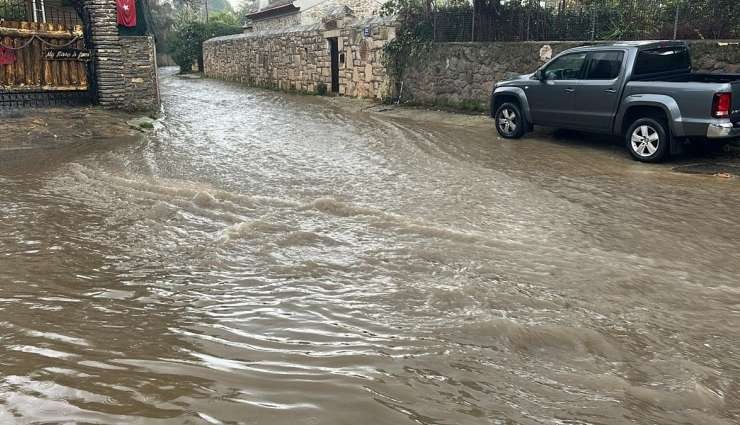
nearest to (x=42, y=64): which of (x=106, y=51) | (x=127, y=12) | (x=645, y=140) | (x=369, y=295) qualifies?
(x=106, y=51)

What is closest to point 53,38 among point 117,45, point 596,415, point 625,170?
point 117,45

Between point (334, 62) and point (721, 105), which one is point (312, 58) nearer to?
point (334, 62)

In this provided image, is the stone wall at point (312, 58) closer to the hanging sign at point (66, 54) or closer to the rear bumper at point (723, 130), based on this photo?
the hanging sign at point (66, 54)

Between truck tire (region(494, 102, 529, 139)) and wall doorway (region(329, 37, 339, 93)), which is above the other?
wall doorway (region(329, 37, 339, 93))

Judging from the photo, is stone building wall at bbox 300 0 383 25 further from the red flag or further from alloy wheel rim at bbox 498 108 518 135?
alloy wheel rim at bbox 498 108 518 135

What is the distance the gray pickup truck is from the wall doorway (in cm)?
1163

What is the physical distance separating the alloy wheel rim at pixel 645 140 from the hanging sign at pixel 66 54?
38.5 ft

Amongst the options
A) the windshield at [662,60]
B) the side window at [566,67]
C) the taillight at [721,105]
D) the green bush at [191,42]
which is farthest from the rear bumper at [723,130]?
the green bush at [191,42]

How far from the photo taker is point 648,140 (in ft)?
32.2

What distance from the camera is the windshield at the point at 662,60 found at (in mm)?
10180

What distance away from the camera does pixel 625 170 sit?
370 inches

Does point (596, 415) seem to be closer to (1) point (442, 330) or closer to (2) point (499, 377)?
(2) point (499, 377)

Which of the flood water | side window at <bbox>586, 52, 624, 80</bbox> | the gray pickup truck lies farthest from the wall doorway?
the flood water

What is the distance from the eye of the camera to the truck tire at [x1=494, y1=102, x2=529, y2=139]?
12.3m
